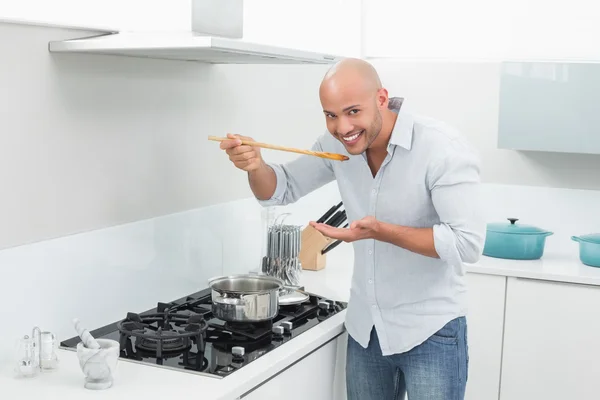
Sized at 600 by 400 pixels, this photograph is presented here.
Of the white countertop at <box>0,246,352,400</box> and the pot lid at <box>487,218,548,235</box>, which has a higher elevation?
the pot lid at <box>487,218,548,235</box>

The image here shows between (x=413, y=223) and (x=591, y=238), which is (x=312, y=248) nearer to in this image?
(x=413, y=223)

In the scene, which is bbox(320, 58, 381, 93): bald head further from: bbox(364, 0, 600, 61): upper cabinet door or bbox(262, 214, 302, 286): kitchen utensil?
bbox(364, 0, 600, 61): upper cabinet door

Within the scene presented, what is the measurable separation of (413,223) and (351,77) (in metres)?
0.45

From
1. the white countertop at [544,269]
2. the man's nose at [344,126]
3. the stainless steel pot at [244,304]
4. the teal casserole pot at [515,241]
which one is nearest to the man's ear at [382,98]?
the man's nose at [344,126]

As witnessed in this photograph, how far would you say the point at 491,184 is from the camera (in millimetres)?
3953

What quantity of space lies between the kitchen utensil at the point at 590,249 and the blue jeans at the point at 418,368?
4.49 ft

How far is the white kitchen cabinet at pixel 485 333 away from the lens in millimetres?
3383

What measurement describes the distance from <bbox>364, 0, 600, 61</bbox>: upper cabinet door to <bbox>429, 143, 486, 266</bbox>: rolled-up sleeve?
6.28ft

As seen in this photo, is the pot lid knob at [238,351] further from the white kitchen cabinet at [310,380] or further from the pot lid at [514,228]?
the pot lid at [514,228]

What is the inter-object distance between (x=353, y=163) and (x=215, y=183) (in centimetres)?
73

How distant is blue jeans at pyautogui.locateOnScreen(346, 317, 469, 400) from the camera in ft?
7.28

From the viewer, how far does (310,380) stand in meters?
2.28

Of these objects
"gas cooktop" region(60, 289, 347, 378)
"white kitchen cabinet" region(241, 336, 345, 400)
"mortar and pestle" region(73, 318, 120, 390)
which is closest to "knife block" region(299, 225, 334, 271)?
"gas cooktop" region(60, 289, 347, 378)

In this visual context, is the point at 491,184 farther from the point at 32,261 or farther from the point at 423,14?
the point at 32,261
